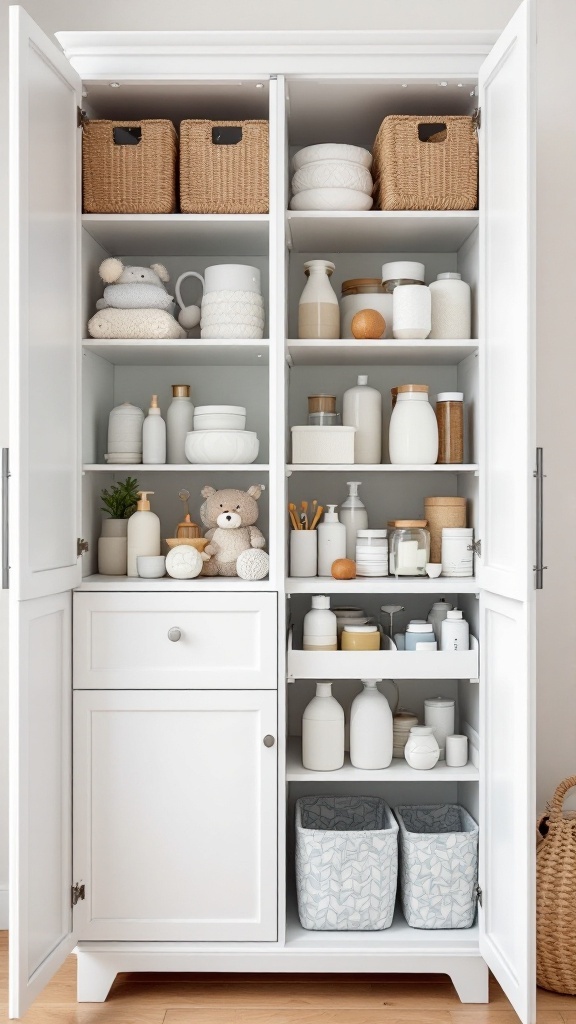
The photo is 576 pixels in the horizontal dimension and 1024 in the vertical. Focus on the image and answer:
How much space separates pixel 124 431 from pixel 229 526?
14.9 inches

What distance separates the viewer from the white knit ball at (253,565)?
81.4 inches

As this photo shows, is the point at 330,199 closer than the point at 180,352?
Yes

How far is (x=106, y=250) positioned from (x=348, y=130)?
2.52 ft

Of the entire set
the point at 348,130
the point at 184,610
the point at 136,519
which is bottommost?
the point at 184,610

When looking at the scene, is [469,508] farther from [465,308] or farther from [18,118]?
[18,118]

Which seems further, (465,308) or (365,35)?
(465,308)

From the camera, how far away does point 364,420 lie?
2258mm

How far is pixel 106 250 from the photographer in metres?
2.38

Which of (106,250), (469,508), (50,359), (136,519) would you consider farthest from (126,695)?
(106,250)

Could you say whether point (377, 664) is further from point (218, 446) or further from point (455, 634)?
point (218, 446)

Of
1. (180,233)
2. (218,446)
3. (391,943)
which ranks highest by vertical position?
(180,233)

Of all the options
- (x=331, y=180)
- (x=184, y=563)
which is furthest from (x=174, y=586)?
(x=331, y=180)

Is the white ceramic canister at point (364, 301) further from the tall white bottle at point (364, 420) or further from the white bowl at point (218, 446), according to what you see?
the white bowl at point (218, 446)

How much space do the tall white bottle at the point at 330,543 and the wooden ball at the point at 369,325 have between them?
0.46 m
